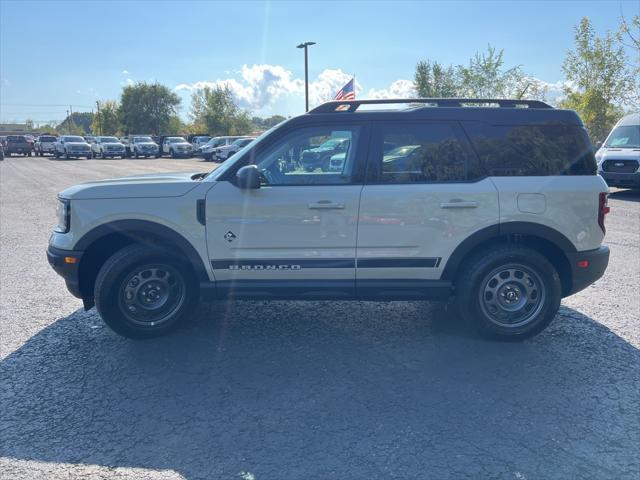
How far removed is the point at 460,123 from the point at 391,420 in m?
2.51

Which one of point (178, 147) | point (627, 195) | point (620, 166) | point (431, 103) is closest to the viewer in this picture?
point (431, 103)

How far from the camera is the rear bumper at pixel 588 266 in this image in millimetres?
4433

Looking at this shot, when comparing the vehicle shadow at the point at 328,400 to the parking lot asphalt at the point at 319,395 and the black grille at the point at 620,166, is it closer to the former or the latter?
the parking lot asphalt at the point at 319,395

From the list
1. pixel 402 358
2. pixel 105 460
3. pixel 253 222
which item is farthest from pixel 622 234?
pixel 105 460

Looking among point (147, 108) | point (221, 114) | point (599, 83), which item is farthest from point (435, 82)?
point (147, 108)

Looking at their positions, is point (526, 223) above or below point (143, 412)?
above

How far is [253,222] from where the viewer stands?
429 centimetres

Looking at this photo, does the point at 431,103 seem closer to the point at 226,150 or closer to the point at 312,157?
the point at 312,157

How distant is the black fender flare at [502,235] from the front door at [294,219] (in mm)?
835

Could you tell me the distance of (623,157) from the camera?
44.4 feet

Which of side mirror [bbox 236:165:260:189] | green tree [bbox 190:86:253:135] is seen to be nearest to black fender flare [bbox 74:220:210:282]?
side mirror [bbox 236:165:260:189]

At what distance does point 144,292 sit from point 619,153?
13.4m

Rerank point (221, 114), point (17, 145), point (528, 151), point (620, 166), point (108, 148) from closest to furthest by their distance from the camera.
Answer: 1. point (528, 151)
2. point (620, 166)
3. point (108, 148)
4. point (17, 145)
5. point (221, 114)

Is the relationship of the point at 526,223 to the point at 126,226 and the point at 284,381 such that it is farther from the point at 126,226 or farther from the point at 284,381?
the point at 126,226
